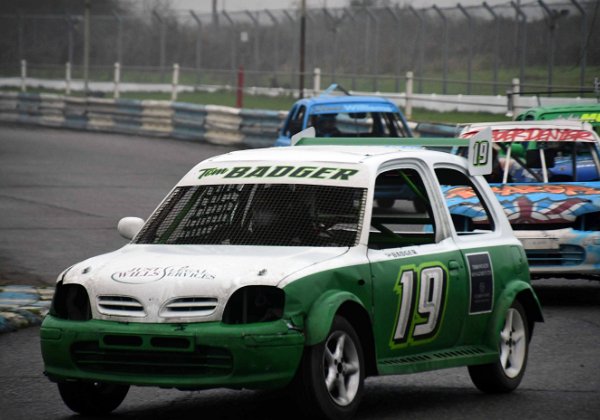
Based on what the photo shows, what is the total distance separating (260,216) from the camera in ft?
25.0

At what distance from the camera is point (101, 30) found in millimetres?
64625

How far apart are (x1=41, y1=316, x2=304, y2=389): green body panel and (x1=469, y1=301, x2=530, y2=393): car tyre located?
1.88 meters

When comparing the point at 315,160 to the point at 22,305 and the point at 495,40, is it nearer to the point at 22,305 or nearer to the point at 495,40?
the point at 22,305

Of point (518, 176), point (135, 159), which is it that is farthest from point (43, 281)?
point (135, 159)

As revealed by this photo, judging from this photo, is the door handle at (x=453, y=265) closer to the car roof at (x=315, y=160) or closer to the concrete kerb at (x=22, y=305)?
the car roof at (x=315, y=160)

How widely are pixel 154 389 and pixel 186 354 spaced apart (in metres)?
1.65

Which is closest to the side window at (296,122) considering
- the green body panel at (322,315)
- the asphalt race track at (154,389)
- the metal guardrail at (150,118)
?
the asphalt race track at (154,389)

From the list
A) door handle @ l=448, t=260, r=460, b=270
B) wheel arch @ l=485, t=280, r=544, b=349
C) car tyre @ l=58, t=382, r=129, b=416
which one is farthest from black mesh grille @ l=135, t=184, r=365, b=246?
wheel arch @ l=485, t=280, r=544, b=349

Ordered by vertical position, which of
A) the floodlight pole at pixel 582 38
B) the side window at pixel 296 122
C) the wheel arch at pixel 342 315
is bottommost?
the wheel arch at pixel 342 315

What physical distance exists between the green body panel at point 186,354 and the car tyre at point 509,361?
1876mm

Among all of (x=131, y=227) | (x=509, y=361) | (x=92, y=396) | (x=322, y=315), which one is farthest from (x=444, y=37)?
(x=322, y=315)

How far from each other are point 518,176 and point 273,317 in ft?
26.1

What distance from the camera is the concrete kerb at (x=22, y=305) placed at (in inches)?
420

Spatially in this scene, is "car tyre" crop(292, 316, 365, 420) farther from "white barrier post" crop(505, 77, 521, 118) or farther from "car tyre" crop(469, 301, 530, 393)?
"white barrier post" crop(505, 77, 521, 118)
